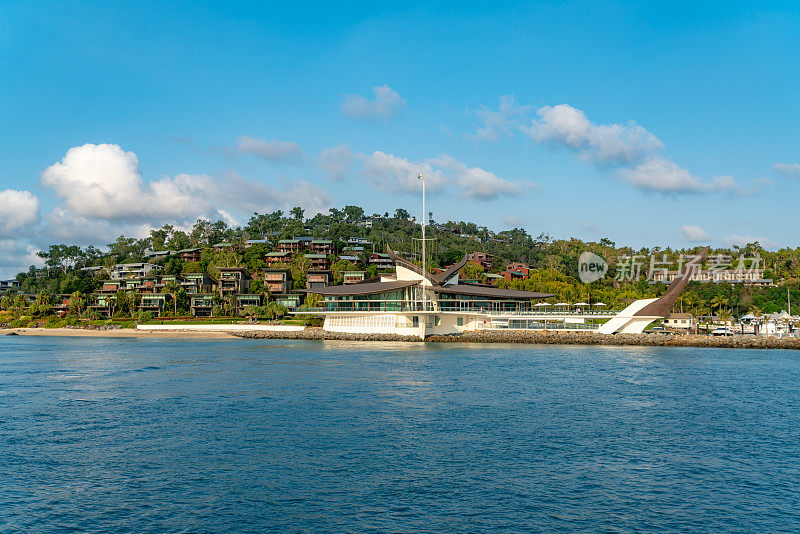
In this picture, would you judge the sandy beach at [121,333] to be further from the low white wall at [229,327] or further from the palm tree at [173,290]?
the palm tree at [173,290]

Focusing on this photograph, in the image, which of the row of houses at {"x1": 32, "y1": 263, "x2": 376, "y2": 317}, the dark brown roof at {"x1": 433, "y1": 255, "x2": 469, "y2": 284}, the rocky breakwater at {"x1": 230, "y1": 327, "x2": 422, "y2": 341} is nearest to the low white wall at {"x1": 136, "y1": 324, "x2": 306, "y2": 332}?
the rocky breakwater at {"x1": 230, "y1": 327, "x2": 422, "y2": 341}

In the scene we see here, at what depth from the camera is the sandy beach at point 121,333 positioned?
89000 mm

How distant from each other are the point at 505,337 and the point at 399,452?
5629cm

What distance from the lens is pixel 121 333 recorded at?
307 feet

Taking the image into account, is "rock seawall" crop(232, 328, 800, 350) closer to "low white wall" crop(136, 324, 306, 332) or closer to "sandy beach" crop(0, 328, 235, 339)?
"low white wall" crop(136, 324, 306, 332)

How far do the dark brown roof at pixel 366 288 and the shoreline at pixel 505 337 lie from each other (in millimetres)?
6014

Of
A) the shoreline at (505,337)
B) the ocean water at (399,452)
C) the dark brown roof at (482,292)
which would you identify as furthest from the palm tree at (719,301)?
the ocean water at (399,452)

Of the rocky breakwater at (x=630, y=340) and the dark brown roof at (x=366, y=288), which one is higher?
the dark brown roof at (x=366, y=288)

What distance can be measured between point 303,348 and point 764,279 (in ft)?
338

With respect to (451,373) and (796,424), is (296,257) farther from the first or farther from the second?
(796,424)

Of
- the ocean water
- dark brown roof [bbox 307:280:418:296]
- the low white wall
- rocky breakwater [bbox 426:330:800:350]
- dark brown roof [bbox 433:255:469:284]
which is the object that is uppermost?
dark brown roof [bbox 433:255:469:284]

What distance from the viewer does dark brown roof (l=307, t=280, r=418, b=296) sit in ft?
264

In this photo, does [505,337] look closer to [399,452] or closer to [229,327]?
[229,327]

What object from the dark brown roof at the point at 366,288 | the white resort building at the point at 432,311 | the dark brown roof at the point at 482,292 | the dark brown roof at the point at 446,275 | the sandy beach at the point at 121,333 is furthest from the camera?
the sandy beach at the point at 121,333
